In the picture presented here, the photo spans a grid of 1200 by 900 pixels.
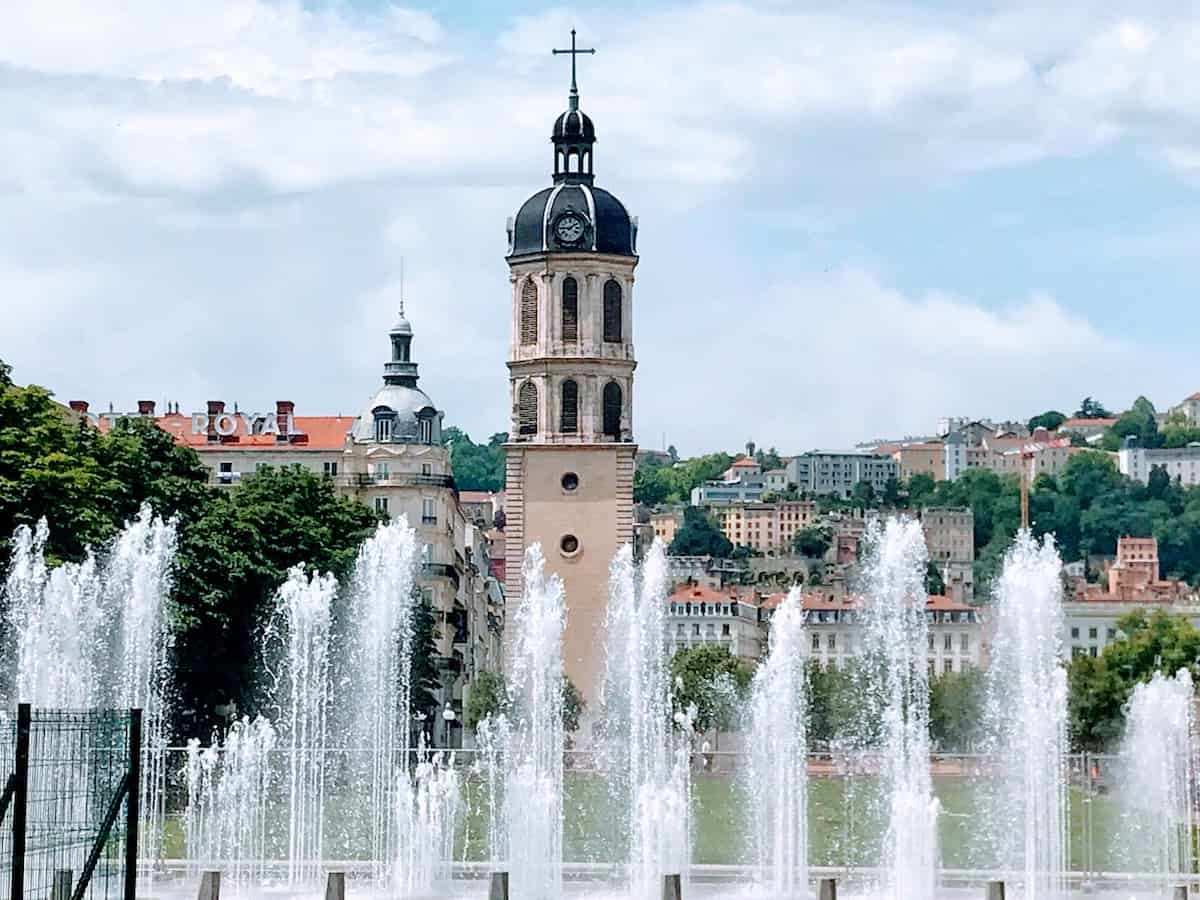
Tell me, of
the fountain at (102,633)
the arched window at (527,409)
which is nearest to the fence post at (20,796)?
the fountain at (102,633)

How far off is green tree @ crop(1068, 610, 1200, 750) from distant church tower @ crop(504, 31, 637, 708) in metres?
14.9

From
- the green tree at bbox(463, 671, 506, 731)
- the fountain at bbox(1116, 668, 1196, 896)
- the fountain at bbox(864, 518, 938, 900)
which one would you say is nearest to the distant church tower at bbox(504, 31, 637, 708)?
the green tree at bbox(463, 671, 506, 731)

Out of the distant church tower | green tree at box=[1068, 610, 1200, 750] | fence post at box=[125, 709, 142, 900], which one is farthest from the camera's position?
green tree at box=[1068, 610, 1200, 750]

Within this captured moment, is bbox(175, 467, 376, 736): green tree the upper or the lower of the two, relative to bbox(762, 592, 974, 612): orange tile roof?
lower

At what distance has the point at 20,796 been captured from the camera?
18438 mm

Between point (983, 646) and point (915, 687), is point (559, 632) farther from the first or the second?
point (983, 646)

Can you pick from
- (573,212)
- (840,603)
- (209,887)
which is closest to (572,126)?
(573,212)

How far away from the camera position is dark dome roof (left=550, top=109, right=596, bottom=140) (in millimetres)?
76188

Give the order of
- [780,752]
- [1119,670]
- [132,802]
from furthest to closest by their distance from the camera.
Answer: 1. [1119,670]
2. [780,752]
3. [132,802]

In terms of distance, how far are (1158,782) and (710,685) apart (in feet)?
140

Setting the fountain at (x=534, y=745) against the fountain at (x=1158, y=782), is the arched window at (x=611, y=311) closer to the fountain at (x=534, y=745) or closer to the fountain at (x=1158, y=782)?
the fountain at (x=534, y=745)

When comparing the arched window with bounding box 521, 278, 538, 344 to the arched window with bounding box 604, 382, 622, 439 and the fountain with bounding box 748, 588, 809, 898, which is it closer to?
the arched window with bounding box 604, 382, 622, 439

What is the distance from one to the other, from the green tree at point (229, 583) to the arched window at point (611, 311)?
16.3m

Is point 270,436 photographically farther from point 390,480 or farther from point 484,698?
point 484,698
